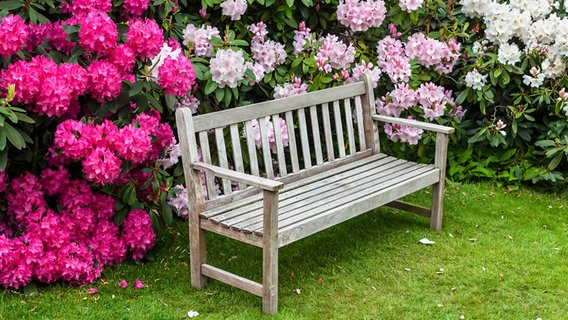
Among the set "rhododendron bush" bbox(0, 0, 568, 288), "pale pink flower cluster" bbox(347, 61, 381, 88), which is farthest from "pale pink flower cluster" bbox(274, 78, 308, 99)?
"pale pink flower cluster" bbox(347, 61, 381, 88)

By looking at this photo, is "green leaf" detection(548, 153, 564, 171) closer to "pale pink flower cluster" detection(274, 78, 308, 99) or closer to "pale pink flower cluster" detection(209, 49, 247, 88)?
"pale pink flower cluster" detection(274, 78, 308, 99)

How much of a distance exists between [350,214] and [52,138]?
1.65 m

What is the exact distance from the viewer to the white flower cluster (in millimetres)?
5809

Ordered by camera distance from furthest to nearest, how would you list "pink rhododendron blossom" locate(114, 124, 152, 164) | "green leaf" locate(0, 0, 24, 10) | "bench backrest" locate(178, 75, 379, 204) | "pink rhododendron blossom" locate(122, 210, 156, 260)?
"pink rhododendron blossom" locate(122, 210, 156, 260)
"bench backrest" locate(178, 75, 379, 204)
"green leaf" locate(0, 0, 24, 10)
"pink rhododendron blossom" locate(114, 124, 152, 164)

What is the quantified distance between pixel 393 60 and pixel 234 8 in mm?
1225

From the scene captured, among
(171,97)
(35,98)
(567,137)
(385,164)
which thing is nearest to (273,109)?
(171,97)

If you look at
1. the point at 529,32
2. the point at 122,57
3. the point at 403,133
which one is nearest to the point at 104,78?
the point at 122,57

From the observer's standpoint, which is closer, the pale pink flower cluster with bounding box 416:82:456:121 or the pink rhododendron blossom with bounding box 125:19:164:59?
the pink rhododendron blossom with bounding box 125:19:164:59

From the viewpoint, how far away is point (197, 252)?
165 inches

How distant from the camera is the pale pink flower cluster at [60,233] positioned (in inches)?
160

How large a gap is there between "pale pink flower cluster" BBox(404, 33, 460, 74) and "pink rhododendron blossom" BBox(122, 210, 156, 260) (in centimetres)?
240

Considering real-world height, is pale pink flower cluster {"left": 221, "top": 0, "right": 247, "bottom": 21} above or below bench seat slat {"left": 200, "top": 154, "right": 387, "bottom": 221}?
above

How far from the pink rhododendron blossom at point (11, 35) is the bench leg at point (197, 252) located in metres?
1.22

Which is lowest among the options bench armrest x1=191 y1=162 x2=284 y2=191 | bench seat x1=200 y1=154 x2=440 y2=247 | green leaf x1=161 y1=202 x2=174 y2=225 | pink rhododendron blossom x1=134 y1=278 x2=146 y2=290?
pink rhododendron blossom x1=134 y1=278 x2=146 y2=290
